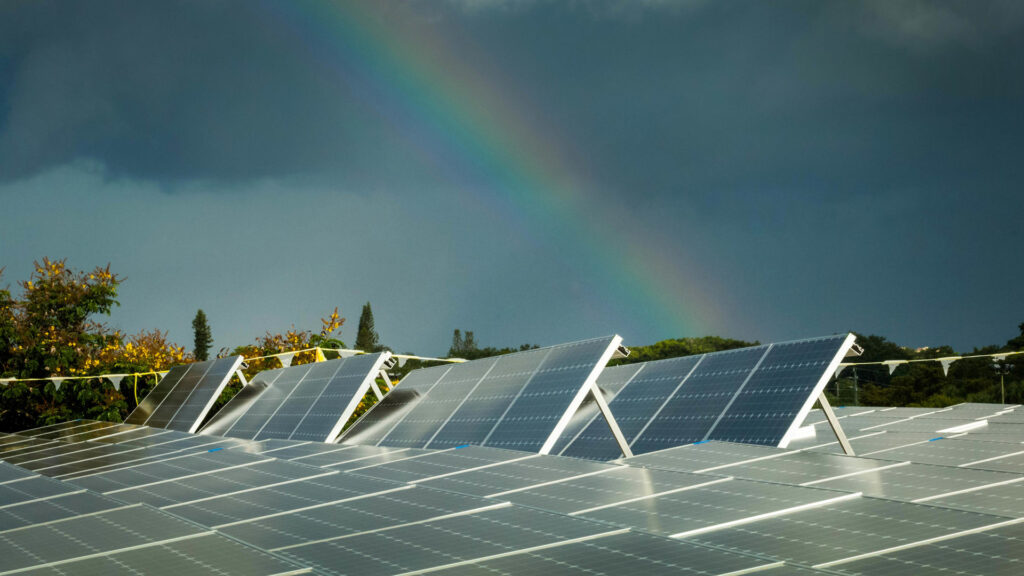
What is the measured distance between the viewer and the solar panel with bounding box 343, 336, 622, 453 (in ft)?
44.1

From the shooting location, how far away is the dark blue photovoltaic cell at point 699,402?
14.7m

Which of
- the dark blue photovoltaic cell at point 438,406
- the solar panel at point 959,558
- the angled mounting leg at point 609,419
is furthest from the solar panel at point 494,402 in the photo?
the solar panel at point 959,558

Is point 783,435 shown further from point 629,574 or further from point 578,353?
point 629,574

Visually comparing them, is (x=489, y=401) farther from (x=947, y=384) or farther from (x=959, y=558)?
(x=947, y=384)

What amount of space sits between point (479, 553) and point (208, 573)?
1780 millimetres

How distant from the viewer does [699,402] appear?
15555 mm

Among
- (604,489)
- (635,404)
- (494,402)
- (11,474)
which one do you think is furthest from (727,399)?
(11,474)

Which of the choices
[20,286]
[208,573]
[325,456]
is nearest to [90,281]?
[20,286]

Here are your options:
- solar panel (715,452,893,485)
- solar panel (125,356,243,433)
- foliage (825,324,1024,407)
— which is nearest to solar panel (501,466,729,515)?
solar panel (715,452,893,485)

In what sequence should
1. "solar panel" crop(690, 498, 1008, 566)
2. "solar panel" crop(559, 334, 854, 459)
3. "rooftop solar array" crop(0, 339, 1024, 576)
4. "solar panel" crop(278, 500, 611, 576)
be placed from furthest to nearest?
"solar panel" crop(559, 334, 854, 459), "solar panel" crop(278, 500, 611, 576), "rooftop solar array" crop(0, 339, 1024, 576), "solar panel" crop(690, 498, 1008, 566)

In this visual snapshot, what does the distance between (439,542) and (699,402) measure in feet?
32.3

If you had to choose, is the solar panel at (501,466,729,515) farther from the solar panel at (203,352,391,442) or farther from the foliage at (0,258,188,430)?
the foliage at (0,258,188,430)

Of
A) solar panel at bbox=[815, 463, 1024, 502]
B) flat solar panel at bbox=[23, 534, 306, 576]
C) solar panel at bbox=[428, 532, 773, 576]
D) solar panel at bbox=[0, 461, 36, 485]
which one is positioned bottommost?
solar panel at bbox=[0, 461, 36, 485]

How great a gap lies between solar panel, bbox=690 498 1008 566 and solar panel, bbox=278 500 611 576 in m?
1.07
